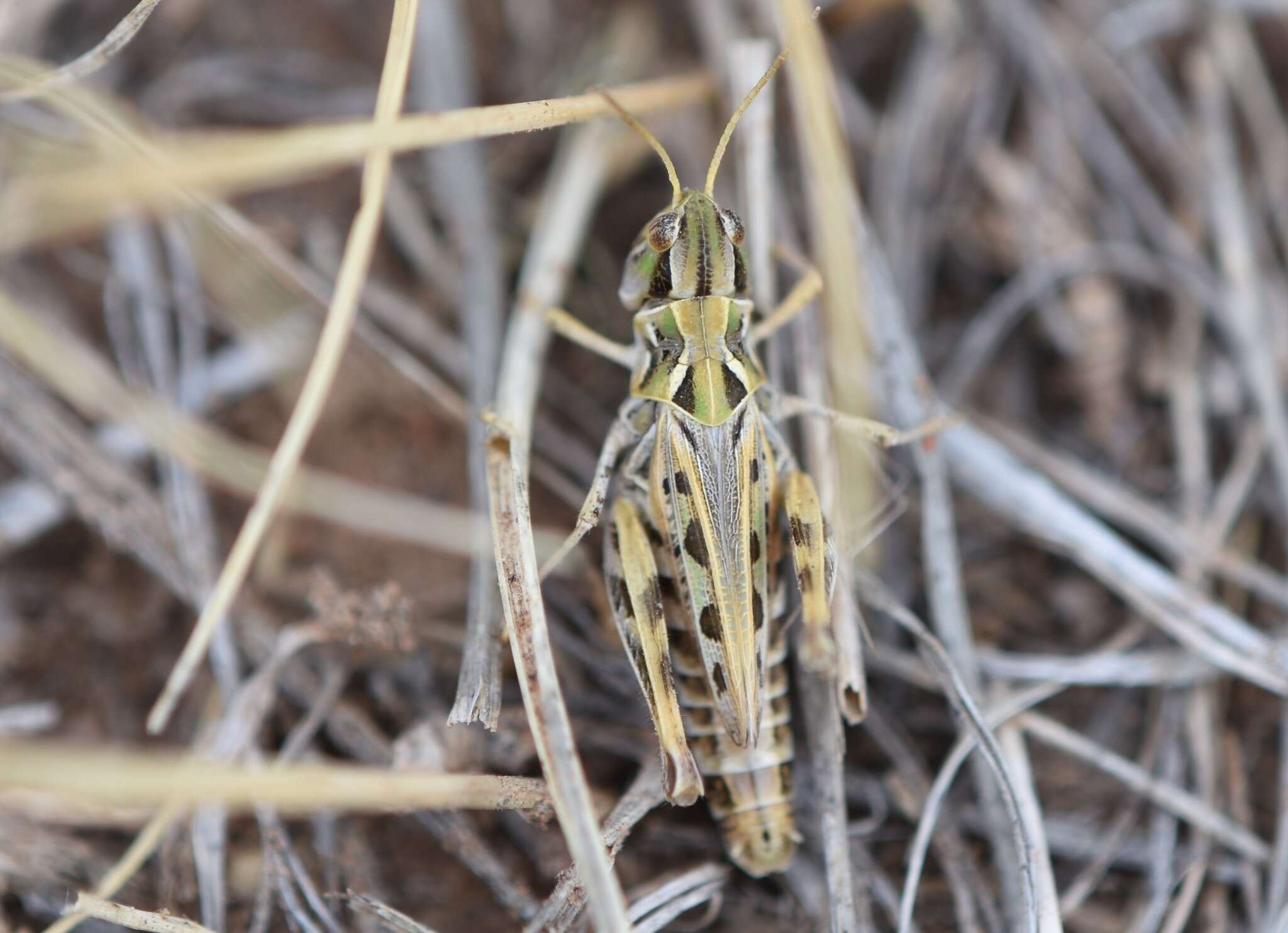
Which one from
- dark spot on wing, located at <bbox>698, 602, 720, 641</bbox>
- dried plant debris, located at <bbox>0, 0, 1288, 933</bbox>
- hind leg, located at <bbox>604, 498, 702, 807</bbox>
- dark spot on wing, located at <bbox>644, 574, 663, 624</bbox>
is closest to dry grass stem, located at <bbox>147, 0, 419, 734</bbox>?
dried plant debris, located at <bbox>0, 0, 1288, 933</bbox>

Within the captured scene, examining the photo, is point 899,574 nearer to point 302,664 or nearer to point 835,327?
point 835,327

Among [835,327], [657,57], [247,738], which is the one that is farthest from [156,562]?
[657,57]

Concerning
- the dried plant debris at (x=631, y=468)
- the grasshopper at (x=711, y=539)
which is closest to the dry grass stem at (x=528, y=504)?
the dried plant debris at (x=631, y=468)

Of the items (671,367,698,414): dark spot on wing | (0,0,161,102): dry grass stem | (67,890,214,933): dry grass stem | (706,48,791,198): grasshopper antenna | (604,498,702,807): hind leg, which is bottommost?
(67,890,214,933): dry grass stem

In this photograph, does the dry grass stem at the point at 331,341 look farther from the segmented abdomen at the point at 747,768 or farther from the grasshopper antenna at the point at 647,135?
the segmented abdomen at the point at 747,768

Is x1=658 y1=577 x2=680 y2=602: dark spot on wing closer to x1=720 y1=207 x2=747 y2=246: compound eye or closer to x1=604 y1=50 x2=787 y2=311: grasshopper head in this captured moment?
x1=604 y1=50 x2=787 y2=311: grasshopper head

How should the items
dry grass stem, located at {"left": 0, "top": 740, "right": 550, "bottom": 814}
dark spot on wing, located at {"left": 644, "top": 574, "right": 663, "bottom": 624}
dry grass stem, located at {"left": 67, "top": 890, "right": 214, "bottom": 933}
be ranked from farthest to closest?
dark spot on wing, located at {"left": 644, "top": 574, "right": 663, "bottom": 624} < dry grass stem, located at {"left": 67, "top": 890, "right": 214, "bottom": 933} < dry grass stem, located at {"left": 0, "top": 740, "right": 550, "bottom": 814}

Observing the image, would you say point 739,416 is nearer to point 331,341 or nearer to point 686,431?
point 686,431
